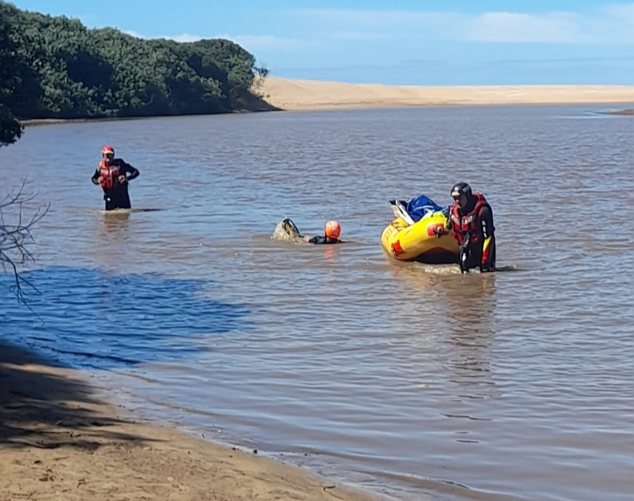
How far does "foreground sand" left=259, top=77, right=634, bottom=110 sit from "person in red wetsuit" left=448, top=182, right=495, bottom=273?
359ft

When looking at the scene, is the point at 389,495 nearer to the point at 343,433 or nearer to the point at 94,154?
the point at 343,433

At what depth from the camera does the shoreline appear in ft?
436

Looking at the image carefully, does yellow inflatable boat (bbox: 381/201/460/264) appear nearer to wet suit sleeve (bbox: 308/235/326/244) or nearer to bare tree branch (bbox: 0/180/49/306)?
wet suit sleeve (bbox: 308/235/326/244)

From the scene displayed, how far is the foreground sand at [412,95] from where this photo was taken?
13600 cm

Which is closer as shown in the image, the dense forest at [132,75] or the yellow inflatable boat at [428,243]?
the yellow inflatable boat at [428,243]

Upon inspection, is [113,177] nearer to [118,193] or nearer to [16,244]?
[118,193]

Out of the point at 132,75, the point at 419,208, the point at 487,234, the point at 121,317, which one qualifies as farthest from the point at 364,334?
the point at 132,75

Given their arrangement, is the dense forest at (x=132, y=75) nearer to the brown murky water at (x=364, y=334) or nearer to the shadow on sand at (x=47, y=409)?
the brown murky water at (x=364, y=334)

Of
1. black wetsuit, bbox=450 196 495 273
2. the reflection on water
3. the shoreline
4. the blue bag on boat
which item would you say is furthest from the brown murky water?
the shoreline

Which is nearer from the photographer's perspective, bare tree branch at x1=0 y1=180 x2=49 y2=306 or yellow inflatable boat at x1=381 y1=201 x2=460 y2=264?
bare tree branch at x1=0 y1=180 x2=49 y2=306

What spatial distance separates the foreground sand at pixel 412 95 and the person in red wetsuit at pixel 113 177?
335 ft

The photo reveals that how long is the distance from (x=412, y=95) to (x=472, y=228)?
140 meters

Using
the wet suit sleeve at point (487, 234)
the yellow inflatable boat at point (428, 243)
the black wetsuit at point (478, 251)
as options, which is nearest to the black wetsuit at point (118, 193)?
the yellow inflatable boat at point (428, 243)

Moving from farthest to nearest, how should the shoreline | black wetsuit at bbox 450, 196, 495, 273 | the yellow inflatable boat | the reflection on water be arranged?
1. the shoreline
2. the yellow inflatable boat
3. black wetsuit at bbox 450, 196, 495, 273
4. the reflection on water
